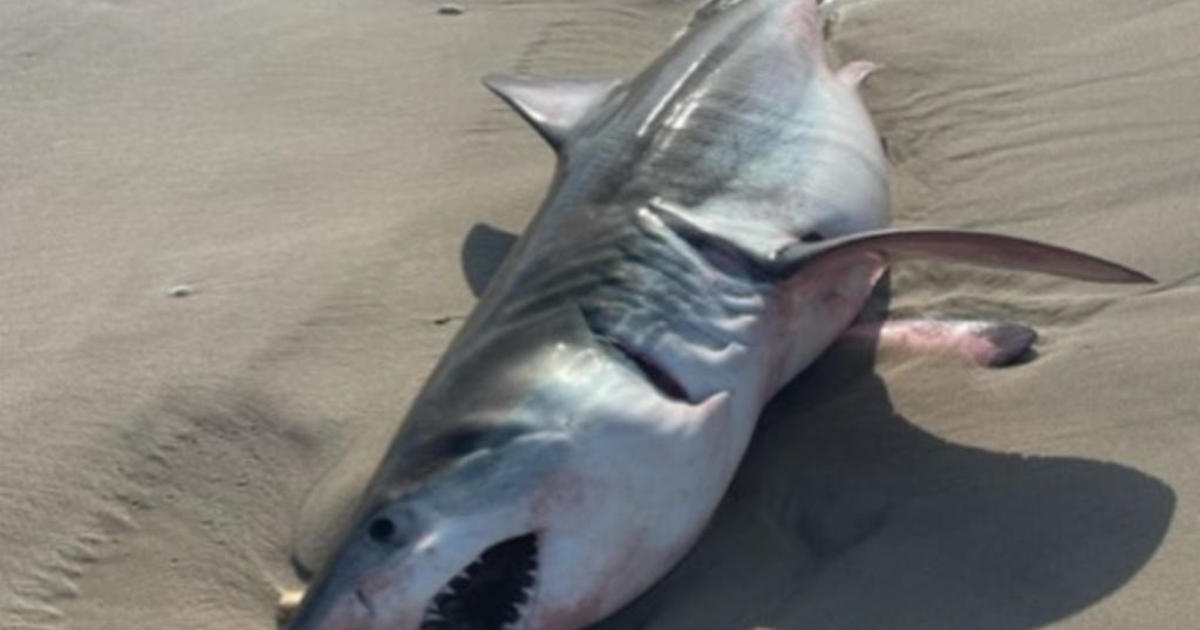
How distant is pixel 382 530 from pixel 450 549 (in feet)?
0.36

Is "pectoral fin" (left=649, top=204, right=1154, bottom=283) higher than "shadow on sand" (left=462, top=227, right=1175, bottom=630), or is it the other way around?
"pectoral fin" (left=649, top=204, right=1154, bottom=283)

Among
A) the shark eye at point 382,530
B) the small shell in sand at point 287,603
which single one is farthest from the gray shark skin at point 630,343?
the small shell in sand at point 287,603

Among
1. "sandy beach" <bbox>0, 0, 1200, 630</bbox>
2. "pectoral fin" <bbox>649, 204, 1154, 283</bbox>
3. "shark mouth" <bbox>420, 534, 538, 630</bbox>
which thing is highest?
"pectoral fin" <bbox>649, 204, 1154, 283</bbox>

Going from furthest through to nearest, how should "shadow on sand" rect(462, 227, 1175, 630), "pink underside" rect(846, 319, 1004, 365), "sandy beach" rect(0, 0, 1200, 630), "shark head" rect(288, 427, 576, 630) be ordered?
1. "pink underside" rect(846, 319, 1004, 365)
2. "sandy beach" rect(0, 0, 1200, 630)
3. "shadow on sand" rect(462, 227, 1175, 630)
4. "shark head" rect(288, 427, 576, 630)

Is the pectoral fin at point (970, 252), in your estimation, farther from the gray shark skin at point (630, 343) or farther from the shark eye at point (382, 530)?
the shark eye at point (382, 530)

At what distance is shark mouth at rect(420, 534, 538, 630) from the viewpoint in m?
3.07

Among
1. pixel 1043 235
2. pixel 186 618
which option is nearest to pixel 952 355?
pixel 1043 235

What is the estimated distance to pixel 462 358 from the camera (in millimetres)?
3537

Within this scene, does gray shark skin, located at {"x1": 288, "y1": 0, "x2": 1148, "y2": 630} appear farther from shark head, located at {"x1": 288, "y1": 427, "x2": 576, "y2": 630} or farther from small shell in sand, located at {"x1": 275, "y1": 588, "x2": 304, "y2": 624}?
small shell in sand, located at {"x1": 275, "y1": 588, "x2": 304, "y2": 624}

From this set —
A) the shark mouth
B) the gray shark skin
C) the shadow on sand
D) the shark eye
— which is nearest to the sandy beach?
the shadow on sand

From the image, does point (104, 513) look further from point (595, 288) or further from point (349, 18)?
point (349, 18)

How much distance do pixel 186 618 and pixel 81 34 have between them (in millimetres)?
3408

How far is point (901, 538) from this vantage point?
11.3 ft

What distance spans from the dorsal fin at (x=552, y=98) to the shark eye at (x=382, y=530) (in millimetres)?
1609
